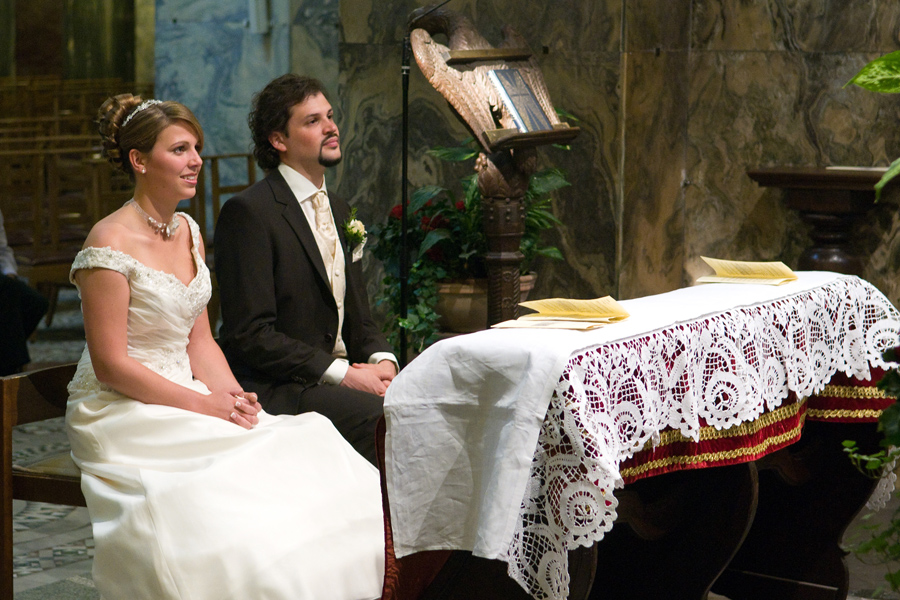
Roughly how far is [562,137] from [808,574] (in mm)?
2216

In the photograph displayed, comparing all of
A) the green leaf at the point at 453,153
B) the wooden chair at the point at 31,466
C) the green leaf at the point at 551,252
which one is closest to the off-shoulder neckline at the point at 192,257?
the wooden chair at the point at 31,466

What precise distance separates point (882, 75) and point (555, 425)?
94cm

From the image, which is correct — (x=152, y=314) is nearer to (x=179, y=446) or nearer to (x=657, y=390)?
(x=179, y=446)

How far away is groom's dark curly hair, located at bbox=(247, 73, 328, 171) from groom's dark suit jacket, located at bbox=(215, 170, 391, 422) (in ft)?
0.30

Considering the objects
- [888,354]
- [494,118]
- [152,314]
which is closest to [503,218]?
[494,118]

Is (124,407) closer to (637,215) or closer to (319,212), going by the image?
(319,212)

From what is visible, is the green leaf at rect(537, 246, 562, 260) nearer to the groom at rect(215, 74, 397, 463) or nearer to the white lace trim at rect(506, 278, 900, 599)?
the groom at rect(215, 74, 397, 463)

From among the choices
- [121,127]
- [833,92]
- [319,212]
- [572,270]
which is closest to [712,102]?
[833,92]

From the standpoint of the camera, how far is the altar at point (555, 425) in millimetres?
1978

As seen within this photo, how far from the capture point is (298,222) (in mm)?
3461

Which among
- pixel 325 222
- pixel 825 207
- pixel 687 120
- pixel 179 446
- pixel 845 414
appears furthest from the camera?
pixel 687 120

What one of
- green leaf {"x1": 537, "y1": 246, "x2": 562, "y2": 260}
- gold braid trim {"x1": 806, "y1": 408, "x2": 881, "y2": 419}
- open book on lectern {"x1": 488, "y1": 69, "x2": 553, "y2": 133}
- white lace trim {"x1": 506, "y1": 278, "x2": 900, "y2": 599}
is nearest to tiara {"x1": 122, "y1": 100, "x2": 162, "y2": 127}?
white lace trim {"x1": 506, "y1": 278, "x2": 900, "y2": 599}

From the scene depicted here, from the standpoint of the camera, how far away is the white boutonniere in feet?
11.8

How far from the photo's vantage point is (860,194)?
5461 millimetres
